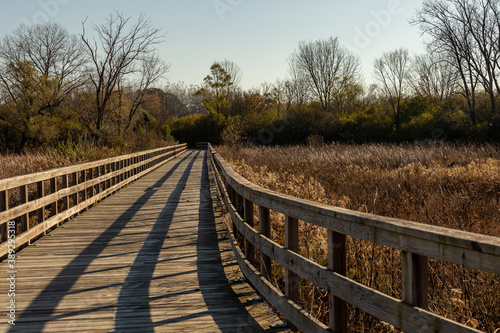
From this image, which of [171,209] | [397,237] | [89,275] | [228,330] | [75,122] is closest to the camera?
[397,237]

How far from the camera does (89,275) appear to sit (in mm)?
5328

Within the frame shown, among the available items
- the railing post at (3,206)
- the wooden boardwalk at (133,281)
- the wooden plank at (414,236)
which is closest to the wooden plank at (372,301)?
the wooden plank at (414,236)

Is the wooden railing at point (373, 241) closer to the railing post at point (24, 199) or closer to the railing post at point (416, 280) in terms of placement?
the railing post at point (416, 280)

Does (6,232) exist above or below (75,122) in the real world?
below

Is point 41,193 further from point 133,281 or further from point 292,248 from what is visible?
point 292,248

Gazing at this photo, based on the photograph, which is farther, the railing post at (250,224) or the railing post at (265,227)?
the railing post at (250,224)

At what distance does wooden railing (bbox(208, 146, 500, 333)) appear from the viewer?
6.28 ft

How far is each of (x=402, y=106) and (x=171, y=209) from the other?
3436 cm

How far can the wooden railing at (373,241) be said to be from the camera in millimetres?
1913

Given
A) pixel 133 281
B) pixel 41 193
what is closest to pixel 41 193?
pixel 41 193

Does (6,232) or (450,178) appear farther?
(450,178)

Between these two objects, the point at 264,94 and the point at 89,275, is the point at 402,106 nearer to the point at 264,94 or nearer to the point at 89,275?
the point at 264,94

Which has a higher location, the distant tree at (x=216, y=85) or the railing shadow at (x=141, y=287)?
the distant tree at (x=216, y=85)

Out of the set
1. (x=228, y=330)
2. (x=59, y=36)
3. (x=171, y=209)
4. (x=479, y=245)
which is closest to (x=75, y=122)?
(x=59, y=36)
